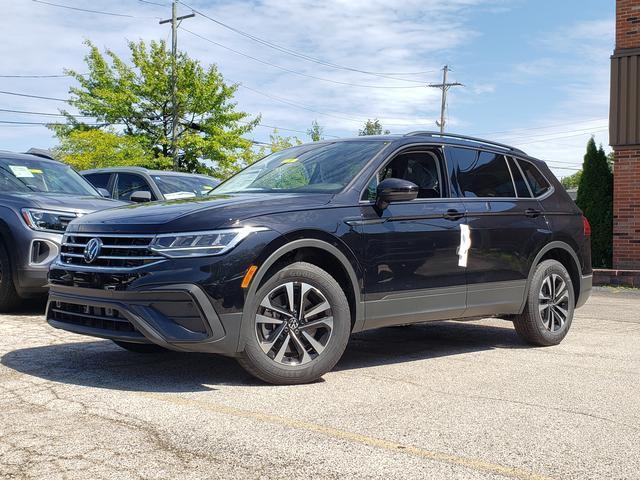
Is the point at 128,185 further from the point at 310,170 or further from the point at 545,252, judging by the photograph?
the point at 545,252

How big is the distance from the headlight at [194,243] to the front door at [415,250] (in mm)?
1106

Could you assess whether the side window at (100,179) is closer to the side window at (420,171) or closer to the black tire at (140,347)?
the black tire at (140,347)

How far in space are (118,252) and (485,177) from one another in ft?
10.9

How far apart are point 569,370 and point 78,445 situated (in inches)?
149

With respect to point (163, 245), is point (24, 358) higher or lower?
lower

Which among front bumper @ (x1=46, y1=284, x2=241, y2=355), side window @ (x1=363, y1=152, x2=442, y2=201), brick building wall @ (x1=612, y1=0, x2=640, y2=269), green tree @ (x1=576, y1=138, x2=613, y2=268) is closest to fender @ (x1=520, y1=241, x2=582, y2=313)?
side window @ (x1=363, y1=152, x2=442, y2=201)

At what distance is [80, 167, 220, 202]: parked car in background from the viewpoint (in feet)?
37.6

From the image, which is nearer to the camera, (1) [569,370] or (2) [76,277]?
(2) [76,277]

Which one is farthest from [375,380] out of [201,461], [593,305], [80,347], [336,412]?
[593,305]

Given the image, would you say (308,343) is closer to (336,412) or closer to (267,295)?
(267,295)

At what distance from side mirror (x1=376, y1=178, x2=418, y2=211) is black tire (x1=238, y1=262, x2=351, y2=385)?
0.73 m

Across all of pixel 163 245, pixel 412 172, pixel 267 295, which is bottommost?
pixel 267 295

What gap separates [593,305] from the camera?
11.0 m

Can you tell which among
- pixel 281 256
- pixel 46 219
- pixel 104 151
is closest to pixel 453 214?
pixel 281 256
